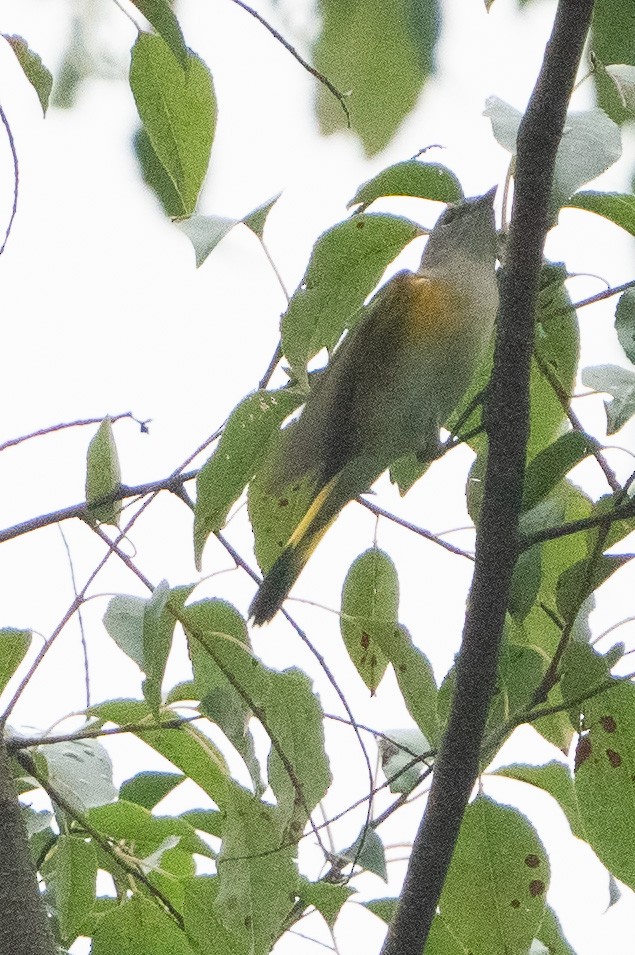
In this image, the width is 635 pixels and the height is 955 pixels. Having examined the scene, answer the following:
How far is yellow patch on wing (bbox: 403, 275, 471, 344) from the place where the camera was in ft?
5.48

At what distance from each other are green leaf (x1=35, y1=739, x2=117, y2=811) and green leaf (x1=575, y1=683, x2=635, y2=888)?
0.53 meters

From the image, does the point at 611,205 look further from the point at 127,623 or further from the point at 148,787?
the point at 148,787

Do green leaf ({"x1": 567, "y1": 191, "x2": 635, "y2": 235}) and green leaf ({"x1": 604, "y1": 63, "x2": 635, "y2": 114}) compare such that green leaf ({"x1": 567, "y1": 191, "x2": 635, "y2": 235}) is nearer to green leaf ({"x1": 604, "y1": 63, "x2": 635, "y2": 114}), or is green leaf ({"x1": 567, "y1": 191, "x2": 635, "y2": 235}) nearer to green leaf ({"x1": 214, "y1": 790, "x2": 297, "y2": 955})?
green leaf ({"x1": 604, "y1": 63, "x2": 635, "y2": 114})

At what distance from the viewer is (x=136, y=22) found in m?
1.33

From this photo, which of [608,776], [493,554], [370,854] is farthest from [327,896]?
[493,554]

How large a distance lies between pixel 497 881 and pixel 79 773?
1.58ft

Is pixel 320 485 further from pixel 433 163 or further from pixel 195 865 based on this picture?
pixel 433 163

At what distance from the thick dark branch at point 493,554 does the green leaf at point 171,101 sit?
0.42 metres

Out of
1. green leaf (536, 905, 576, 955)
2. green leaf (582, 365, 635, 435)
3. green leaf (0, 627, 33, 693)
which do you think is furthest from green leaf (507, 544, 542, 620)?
green leaf (0, 627, 33, 693)

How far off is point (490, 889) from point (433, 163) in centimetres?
75

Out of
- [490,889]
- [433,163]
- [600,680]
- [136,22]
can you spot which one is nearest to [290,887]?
[490,889]

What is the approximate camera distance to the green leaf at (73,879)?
1362 millimetres

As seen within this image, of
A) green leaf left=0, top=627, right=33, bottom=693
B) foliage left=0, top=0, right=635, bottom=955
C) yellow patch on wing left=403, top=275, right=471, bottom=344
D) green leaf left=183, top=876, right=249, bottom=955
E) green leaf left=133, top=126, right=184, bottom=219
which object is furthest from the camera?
yellow patch on wing left=403, top=275, right=471, bottom=344

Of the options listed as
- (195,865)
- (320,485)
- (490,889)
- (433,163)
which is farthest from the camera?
(320,485)
